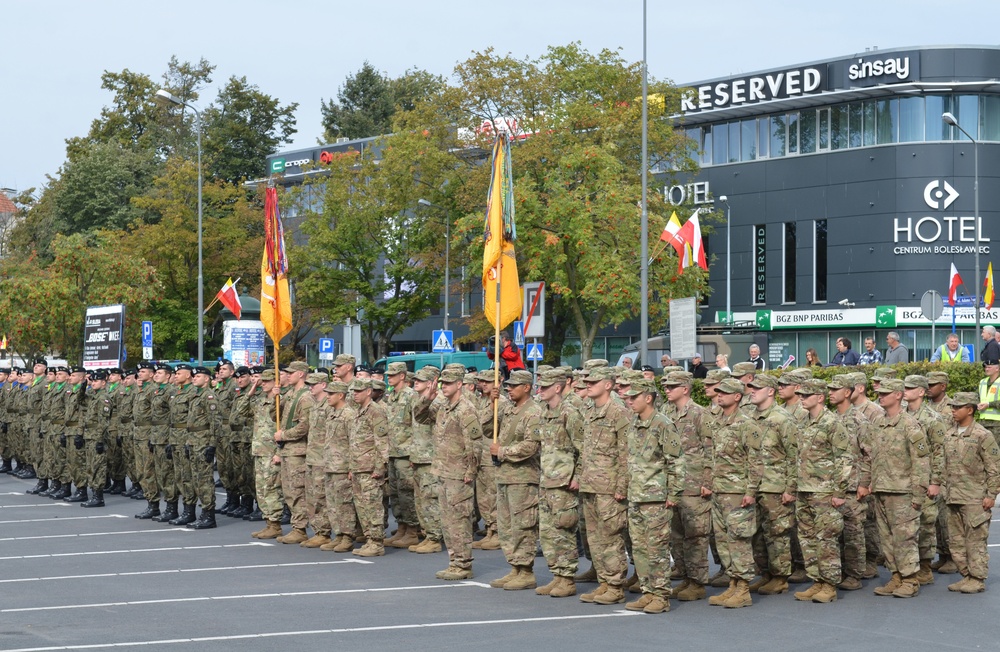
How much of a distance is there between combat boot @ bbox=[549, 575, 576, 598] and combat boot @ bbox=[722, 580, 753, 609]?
1412 millimetres

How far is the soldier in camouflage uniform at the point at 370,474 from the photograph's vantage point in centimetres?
1427

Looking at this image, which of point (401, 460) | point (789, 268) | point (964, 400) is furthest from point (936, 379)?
point (789, 268)

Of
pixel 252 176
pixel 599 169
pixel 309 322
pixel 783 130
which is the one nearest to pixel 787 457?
pixel 599 169

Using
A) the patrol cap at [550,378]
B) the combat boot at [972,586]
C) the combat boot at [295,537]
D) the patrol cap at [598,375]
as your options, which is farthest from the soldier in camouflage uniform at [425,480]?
the combat boot at [972,586]

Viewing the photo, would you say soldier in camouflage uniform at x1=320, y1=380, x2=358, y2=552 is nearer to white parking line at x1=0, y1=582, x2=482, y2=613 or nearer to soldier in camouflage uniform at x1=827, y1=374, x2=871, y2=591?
white parking line at x1=0, y1=582, x2=482, y2=613

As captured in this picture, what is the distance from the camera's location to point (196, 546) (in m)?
15.2

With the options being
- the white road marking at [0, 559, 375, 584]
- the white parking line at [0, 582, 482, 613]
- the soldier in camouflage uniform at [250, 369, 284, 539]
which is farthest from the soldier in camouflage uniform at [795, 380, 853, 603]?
the soldier in camouflage uniform at [250, 369, 284, 539]

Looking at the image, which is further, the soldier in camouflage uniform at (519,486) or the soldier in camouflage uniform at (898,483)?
the soldier in camouflage uniform at (519,486)

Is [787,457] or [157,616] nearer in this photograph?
[157,616]

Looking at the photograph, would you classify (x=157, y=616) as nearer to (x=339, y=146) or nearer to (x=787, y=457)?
(x=787, y=457)

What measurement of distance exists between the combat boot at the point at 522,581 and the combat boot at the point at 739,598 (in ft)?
6.26

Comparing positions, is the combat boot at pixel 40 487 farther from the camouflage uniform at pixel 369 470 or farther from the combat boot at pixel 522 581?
the combat boot at pixel 522 581

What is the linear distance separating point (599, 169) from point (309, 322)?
62.1 feet

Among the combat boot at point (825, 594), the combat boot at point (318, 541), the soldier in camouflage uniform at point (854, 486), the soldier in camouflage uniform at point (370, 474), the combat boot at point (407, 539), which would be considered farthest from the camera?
the combat boot at point (407, 539)
